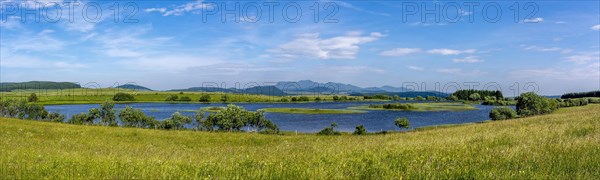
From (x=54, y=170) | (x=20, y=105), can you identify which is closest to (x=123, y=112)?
(x=20, y=105)

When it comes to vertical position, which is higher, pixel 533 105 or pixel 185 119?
pixel 533 105

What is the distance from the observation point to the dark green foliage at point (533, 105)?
146375 mm

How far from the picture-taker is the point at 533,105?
14912 centimetres

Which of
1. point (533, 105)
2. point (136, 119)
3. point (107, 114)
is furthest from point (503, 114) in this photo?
point (107, 114)

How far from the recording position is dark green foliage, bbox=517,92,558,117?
5763 inches

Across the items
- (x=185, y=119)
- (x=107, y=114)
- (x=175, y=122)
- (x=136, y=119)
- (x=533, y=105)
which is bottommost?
(x=175, y=122)

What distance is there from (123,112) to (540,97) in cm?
16307

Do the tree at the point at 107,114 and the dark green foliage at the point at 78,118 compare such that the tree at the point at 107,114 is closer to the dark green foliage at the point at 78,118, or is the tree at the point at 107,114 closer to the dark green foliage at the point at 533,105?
the dark green foliage at the point at 78,118

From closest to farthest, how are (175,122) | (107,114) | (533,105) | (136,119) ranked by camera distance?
(175,122)
(136,119)
(107,114)
(533,105)

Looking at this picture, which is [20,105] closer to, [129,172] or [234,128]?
[234,128]

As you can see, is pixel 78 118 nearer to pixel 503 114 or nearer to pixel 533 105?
pixel 503 114

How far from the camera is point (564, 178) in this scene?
6281mm

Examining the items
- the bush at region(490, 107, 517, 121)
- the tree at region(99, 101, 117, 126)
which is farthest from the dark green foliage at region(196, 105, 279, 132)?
the bush at region(490, 107, 517, 121)

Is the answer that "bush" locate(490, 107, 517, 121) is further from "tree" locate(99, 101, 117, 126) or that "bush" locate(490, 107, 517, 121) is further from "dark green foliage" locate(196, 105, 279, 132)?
"tree" locate(99, 101, 117, 126)
